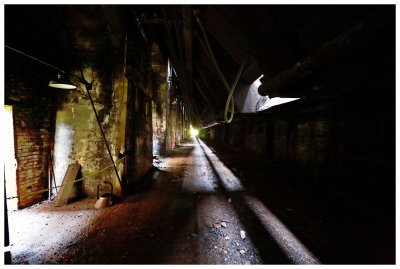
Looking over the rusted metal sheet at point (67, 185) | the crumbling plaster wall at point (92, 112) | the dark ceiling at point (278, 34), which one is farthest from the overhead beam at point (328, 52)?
the rusted metal sheet at point (67, 185)

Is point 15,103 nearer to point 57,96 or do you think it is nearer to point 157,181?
point 57,96

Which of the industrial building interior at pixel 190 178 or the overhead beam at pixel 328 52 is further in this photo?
the industrial building interior at pixel 190 178

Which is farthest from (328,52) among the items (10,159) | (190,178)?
(10,159)

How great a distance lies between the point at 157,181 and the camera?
526cm

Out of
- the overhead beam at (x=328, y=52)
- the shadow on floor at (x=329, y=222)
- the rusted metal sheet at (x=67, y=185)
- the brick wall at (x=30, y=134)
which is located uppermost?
the overhead beam at (x=328, y=52)

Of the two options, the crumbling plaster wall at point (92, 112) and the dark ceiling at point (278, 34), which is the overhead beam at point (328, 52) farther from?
the crumbling plaster wall at point (92, 112)

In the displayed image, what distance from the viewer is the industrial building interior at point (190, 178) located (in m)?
2.10

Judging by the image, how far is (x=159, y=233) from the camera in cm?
259

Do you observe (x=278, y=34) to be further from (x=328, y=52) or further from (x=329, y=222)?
(x=329, y=222)

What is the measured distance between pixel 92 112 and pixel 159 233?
3430 mm

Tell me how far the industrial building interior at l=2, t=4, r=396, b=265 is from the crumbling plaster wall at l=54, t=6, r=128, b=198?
3 cm

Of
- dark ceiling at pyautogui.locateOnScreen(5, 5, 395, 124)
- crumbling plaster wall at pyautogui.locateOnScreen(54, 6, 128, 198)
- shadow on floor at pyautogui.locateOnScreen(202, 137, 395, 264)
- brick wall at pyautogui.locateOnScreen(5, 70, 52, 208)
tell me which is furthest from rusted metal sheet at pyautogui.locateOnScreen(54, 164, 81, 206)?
shadow on floor at pyautogui.locateOnScreen(202, 137, 395, 264)

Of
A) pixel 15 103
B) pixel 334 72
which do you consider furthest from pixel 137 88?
pixel 334 72

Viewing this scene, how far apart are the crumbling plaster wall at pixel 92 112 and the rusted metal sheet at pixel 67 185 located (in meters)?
0.16
